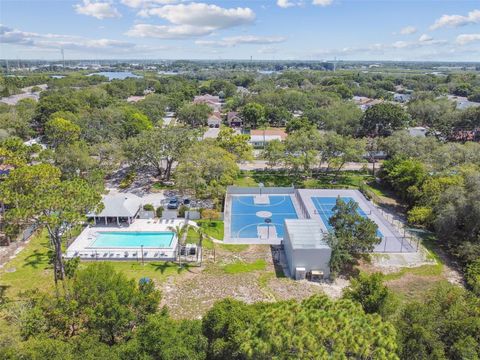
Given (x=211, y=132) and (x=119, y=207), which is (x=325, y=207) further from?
(x=211, y=132)

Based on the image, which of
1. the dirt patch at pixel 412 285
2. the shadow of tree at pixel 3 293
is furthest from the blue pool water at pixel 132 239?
the dirt patch at pixel 412 285

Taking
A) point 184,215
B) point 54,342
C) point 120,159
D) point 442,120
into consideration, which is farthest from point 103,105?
point 54,342

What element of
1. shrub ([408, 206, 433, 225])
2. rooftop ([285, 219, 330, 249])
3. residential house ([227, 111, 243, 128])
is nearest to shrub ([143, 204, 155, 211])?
rooftop ([285, 219, 330, 249])

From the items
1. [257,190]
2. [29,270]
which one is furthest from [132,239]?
[257,190]

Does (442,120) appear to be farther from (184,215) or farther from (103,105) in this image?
(103,105)

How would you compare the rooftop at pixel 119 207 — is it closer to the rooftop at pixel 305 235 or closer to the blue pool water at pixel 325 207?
the rooftop at pixel 305 235

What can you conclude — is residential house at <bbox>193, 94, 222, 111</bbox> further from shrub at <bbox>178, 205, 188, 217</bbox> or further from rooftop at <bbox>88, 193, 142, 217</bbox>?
rooftop at <bbox>88, 193, 142, 217</bbox>
